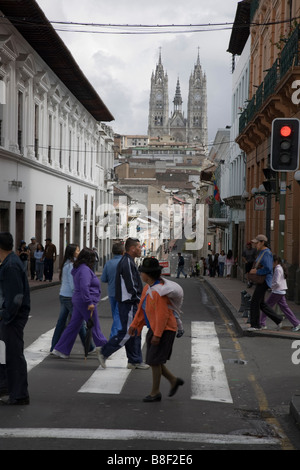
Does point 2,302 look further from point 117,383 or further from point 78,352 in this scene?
point 78,352

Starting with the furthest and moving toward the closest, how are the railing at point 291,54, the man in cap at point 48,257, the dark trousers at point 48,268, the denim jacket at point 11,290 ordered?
the dark trousers at point 48,268
the man in cap at point 48,257
the railing at point 291,54
the denim jacket at point 11,290

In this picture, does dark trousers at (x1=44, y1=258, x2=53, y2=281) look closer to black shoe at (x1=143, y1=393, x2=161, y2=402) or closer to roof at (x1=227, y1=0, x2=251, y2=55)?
roof at (x1=227, y1=0, x2=251, y2=55)

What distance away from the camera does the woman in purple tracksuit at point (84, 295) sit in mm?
10258

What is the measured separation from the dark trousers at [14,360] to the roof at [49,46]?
52.6 ft

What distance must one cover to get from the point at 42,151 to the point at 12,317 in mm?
27250

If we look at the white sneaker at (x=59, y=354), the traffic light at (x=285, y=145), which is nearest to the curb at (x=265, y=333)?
the traffic light at (x=285, y=145)

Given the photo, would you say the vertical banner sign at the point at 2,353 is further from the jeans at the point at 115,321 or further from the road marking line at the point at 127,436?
the jeans at the point at 115,321

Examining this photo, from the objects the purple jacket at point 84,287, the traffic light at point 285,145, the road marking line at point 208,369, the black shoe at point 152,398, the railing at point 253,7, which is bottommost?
the road marking line at point 208,369

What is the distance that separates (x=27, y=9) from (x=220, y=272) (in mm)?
19512

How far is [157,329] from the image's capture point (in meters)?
7.93

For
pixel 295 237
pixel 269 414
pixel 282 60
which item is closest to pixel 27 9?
pixel 282 60

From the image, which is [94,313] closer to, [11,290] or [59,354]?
[59,354]

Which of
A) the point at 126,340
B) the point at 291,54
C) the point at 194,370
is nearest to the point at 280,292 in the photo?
the point at 194,370

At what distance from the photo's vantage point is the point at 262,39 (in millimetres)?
31672
